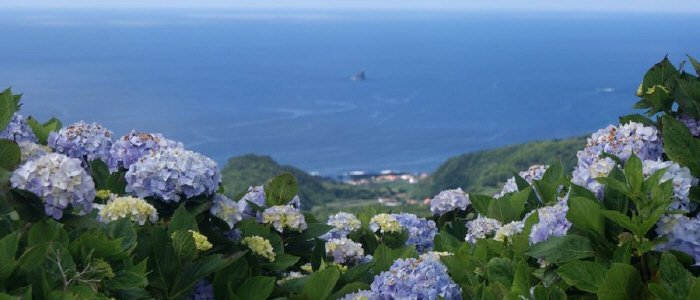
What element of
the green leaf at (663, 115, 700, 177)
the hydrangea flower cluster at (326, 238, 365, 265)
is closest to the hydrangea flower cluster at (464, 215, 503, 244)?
the hydrangea flower cluster at (326, 238, 365, 265)

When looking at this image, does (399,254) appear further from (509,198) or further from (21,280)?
(21,280)

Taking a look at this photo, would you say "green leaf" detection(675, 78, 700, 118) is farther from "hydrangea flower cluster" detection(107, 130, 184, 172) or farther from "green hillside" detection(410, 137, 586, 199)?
"green hillside" detection(410, 137, 586, 199)

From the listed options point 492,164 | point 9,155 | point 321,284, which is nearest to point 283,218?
point 321,284

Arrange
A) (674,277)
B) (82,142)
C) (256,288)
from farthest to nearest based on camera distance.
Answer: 1. (82,142)
2. (256,288)
3. (674,277)

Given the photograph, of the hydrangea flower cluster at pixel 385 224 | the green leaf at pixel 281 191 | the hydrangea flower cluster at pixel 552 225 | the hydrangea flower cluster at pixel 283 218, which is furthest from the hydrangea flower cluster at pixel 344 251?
the hydrangea flower cluster at pixel 552 225

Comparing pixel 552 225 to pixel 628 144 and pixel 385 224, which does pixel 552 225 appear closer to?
pixel 628 144

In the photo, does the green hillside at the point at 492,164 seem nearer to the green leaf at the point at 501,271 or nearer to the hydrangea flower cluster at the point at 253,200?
the hydrangea flower cluster at the point at 253,200
